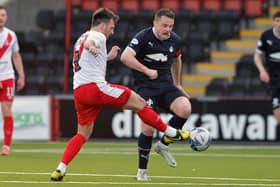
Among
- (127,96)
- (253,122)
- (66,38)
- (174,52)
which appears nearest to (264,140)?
(253,122)

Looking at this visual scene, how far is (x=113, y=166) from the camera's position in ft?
40.9

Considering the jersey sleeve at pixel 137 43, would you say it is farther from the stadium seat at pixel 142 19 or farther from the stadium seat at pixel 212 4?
the stadium seat at pixel 212 4

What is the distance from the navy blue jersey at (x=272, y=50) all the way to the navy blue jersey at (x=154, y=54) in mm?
2876

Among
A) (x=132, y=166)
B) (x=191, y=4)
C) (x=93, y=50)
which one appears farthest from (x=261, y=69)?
(x=191, y=4)

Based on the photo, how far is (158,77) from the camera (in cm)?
1109

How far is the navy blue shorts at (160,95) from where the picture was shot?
11.0 m

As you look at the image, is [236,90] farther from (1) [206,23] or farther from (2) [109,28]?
(2) [109,28]

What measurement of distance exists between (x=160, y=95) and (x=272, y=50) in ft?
10.6

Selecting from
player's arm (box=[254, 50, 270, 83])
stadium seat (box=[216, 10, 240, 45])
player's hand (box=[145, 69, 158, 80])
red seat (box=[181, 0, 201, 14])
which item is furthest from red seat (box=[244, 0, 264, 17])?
player's hand (box=[145, 69, 158, 80])

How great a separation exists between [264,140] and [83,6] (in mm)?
7689

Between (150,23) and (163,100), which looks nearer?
(163,100)

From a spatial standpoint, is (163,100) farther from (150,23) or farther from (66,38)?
(150,23)

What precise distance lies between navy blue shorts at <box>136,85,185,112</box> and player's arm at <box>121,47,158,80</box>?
57 cm

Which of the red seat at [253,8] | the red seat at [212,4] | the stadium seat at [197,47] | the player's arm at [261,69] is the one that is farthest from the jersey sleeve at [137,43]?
the red seat at [212,4]
